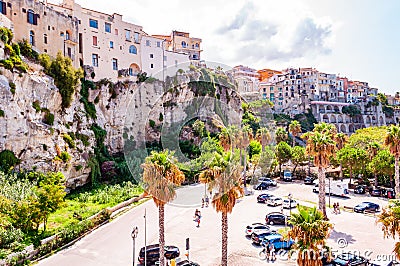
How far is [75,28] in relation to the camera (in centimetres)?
3909

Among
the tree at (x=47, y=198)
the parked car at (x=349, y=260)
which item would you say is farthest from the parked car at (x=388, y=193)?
the tree at (x=47, y=198)

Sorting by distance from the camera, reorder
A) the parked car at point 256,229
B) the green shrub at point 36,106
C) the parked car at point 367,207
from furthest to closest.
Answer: the green shrub at point 36,106 < the parked car at point 367,207 < the parked car at point 256,229

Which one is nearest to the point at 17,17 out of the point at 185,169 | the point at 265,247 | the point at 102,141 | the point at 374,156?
the point at 102,141

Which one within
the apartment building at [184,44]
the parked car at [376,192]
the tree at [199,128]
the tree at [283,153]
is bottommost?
the parked car at [376,192]

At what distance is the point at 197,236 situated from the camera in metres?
21.6

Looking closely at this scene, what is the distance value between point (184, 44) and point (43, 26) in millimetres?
33729

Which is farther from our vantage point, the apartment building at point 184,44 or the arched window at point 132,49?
the apartment building at point 184,44

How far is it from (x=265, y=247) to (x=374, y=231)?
28.6 ft

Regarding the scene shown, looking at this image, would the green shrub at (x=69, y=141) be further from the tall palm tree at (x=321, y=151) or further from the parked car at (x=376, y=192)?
the parked car at (x=376, y=192)

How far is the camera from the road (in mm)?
18406

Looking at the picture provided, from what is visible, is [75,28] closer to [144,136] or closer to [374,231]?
[144,136]

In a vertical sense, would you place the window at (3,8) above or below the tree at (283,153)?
above

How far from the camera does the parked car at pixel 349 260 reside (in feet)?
52.6

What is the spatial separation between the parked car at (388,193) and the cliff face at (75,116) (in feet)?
95.2
